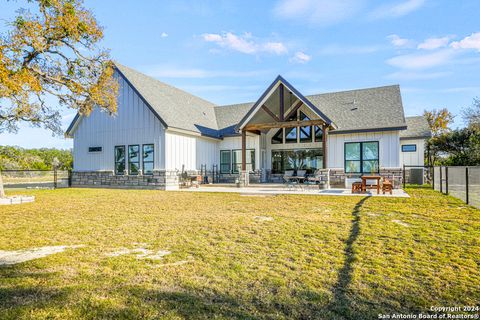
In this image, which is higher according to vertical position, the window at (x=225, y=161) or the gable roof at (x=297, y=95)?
the gable roof at (x=297, y=95)

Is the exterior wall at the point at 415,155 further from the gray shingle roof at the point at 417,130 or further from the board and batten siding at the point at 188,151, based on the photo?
the board and batten siding at the point at 188,151

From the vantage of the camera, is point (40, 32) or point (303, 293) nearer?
point (303, 293)

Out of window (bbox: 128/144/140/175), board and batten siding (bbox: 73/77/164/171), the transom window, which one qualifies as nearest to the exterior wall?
the transom window

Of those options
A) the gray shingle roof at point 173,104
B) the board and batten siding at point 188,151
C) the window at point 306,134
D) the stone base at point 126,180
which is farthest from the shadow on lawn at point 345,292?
the window at point 306,134

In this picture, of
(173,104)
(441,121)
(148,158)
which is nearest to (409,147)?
(173,104)

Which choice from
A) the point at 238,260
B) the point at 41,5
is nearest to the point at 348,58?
the point at 41,5

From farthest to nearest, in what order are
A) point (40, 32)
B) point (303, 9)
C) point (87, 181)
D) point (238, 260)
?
point (87, 181)
point (303, 9)
point (40, 32)
point (238, 260)

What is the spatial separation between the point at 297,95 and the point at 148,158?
30.9 feet

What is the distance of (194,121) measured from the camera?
19891 mm

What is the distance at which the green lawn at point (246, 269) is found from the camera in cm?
283

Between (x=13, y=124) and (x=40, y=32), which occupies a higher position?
(x=40, y=32)

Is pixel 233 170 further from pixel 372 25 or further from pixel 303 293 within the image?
pixel 303 293

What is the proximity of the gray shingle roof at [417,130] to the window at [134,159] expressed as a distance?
16.7 meters

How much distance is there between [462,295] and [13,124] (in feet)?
57.9
